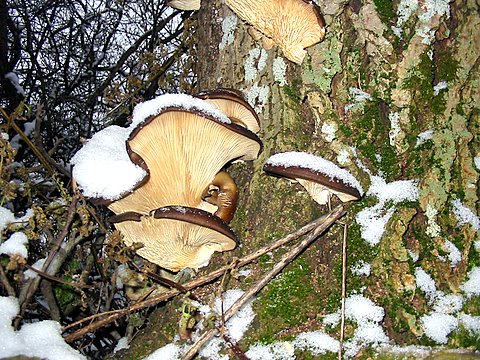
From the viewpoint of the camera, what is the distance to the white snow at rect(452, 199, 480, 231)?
2.12 metres

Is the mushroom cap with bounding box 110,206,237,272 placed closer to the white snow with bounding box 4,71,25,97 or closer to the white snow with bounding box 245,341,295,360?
the white snow with bounding box 245,341,295,360

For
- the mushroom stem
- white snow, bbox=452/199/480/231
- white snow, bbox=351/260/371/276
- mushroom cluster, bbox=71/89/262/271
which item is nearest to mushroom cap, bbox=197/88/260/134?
mushroom cluster, bbox=71/89/262/271

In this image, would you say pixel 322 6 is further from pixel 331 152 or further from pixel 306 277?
pixel 306 277

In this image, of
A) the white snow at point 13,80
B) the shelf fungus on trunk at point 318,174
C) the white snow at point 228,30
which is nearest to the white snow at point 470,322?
the shelf fungus on trunk at point 318,174

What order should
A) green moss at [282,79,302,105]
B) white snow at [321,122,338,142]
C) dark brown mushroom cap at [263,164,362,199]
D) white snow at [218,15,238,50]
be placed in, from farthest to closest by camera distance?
white snow at [218,15,238,50]
green moss at [282,79,302,105]
white snow at [321,122,338,142]
dark brown mushroom cap at [263,164,362,199]

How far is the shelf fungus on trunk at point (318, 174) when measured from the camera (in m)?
1.93

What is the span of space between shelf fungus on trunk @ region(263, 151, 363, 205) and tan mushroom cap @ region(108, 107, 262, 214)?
0.81ft

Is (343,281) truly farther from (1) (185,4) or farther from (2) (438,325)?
(1) (185,4)

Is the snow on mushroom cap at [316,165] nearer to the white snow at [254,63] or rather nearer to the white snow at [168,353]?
the white snow at [254,63]

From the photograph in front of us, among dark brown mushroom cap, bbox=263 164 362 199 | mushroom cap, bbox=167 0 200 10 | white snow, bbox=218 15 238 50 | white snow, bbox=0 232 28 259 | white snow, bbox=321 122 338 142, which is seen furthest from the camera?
mushroom cap, bbox=167 0 200 10

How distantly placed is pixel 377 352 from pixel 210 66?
1.85 metres

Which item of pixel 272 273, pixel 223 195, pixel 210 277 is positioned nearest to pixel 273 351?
pixel 272 273

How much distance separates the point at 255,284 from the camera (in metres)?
2.00

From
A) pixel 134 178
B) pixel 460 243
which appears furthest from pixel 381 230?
pixel 134 178
